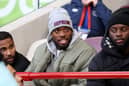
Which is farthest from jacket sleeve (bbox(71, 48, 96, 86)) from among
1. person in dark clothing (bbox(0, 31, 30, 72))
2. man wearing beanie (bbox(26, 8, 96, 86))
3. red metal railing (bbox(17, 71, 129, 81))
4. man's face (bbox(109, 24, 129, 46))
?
red metal railing (bbox(17, 71, 129, 81))

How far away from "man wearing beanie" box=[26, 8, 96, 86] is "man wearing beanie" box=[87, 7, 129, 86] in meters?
0.36

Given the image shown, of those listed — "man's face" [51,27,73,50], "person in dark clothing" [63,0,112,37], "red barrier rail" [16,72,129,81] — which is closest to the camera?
"red barrier rail" [16,72,129,81]

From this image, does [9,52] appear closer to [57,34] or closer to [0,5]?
[57,34]

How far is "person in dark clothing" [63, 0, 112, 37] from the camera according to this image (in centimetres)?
430

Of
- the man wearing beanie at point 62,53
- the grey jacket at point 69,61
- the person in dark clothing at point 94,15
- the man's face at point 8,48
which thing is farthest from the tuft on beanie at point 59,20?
the person in dark clothing at point 94,15

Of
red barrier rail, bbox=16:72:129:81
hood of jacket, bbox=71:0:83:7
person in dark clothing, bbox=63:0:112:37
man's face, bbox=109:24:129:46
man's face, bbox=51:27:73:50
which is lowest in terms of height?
person in dark clothing, bbox=63:0:112:37

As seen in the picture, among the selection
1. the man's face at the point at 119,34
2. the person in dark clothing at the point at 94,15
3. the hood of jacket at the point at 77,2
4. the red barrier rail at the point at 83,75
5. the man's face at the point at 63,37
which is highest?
the man's face at the point at 119,34

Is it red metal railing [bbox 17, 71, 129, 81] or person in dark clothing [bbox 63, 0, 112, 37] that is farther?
person in dark clothing [bbox 63, 0, 112, 37]

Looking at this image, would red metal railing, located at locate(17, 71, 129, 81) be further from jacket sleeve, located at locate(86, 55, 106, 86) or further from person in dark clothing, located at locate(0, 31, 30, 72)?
person in dark clothing, located at locate(0, 31, 30, 72)

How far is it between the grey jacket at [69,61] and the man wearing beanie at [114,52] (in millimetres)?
337

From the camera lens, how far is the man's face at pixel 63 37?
3314 mm

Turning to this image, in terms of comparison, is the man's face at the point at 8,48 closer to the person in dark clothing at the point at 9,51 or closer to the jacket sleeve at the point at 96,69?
the person in dark clothing at the point at 9,51

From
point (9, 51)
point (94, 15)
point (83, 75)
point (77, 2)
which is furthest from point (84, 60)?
point (77, 2)

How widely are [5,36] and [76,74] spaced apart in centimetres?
121
